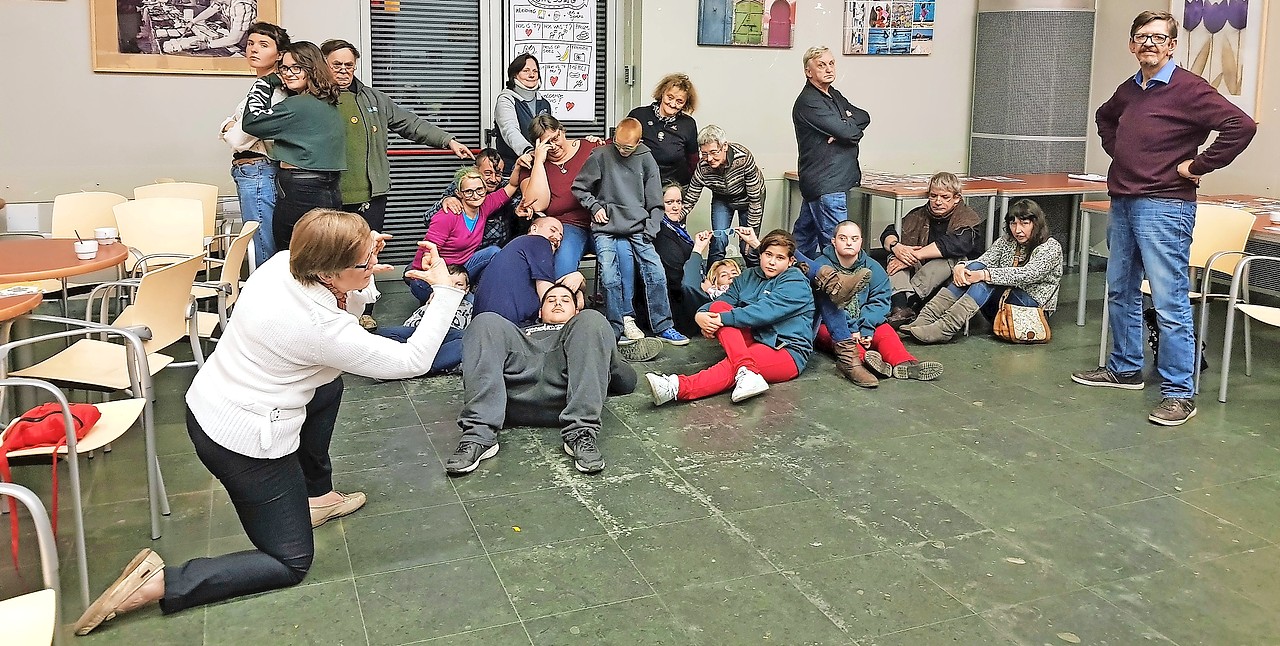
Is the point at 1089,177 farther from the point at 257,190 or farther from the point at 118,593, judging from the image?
the point at 118,593

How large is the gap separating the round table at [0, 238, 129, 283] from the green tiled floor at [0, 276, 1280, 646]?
0.69 m

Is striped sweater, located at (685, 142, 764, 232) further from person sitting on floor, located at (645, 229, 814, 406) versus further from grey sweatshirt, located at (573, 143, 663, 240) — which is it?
person sitting on floor, located at (645, 229, 814, 406)

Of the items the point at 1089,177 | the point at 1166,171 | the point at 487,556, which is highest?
the point at 1166,171

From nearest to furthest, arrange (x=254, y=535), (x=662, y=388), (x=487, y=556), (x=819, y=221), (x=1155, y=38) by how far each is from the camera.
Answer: (x=254, y=535), (x=487, y=556), (x=1155, y=38), (x=662, y=388), (x=819, y=221)

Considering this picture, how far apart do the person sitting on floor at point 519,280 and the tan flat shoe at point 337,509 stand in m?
1.69

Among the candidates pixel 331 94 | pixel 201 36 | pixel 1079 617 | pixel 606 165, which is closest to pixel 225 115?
pixel 201 36

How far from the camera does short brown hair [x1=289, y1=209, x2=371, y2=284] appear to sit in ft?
9.19

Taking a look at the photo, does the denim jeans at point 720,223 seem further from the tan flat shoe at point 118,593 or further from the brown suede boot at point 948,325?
the tan flat shoe at point 118,593

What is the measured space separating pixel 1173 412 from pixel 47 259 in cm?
450

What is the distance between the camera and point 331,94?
5.38 meters

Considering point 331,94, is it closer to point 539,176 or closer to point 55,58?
point 539,176

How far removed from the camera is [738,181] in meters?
6.62

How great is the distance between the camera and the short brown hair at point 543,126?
618 centimetres

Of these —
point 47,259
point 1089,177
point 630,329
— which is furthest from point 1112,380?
point 47,259
